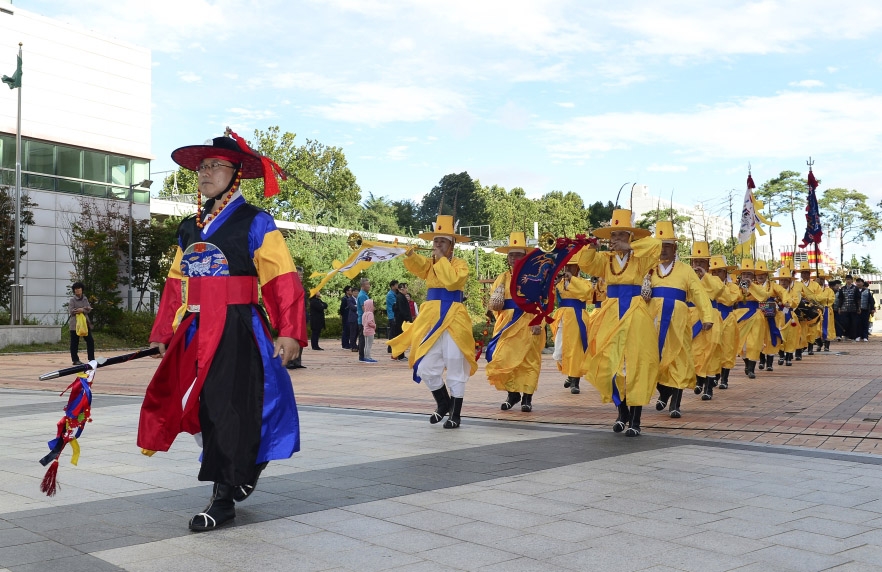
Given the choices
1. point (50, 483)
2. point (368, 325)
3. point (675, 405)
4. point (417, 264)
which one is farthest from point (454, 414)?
point (368, 325)

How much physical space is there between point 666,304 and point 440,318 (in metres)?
2.46

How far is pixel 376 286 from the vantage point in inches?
1711

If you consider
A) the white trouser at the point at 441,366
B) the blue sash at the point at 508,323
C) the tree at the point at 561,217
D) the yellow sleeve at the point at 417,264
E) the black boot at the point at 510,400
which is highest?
the tree at the point at 561,217

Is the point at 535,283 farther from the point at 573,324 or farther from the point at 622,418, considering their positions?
the point at 573,324

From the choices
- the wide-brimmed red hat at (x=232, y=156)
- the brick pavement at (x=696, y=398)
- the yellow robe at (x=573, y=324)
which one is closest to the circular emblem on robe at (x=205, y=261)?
the wide-brimmed red hat at (x=232, y=156)

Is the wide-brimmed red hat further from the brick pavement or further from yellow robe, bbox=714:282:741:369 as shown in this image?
yellow robe, bbox=714:282:741:369

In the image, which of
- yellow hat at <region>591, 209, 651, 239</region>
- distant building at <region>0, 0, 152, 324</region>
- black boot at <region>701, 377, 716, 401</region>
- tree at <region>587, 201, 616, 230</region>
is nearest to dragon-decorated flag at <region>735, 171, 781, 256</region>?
black boot at <region>701, 377, 716, 401</region>

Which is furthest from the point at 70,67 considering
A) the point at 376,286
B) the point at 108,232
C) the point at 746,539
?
the point at 746,539

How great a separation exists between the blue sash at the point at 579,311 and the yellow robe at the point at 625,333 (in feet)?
12.0

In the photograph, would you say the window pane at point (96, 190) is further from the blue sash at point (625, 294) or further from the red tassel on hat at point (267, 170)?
the red tassel on hat at point (267, 170)

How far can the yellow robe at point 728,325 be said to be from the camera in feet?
Result: 44.7

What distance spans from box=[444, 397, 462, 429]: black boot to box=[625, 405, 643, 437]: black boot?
1.74 m

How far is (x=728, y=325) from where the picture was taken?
46.3ft

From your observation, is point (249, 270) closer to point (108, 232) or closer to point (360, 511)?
point (360, 511)
